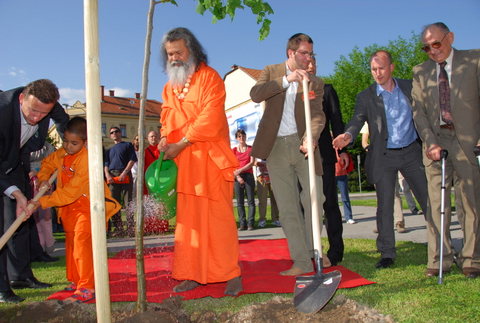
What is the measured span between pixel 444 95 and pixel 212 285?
292 centimetres

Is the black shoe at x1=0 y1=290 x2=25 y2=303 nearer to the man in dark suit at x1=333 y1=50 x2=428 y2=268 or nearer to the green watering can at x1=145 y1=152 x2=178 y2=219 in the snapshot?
the green watering can at x1=145 y1=152 x2=178 y2=219

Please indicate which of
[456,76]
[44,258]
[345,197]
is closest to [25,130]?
[44,258]

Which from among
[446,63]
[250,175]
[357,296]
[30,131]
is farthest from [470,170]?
[250,175]

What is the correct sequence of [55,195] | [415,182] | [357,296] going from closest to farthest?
1. [357,296]
2. [55,195]
3. [415,182]

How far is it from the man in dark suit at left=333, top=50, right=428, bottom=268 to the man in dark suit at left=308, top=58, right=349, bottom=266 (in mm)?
301

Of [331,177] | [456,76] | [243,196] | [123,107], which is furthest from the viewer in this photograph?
[123,107]

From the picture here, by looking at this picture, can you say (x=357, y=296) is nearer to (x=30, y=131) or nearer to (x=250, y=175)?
(x=30, y=131)

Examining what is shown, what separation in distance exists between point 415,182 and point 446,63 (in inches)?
51.5

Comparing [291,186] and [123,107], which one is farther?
[123,107]

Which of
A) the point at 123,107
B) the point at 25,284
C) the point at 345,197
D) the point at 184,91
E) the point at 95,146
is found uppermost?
the point at 123,107

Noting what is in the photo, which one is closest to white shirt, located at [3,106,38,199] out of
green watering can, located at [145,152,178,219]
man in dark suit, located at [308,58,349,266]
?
green watering can, located at [145,152,178,219]

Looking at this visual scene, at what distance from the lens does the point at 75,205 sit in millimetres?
4137

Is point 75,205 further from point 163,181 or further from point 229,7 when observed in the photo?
point 229,7

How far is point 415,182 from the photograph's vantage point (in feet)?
16.2
